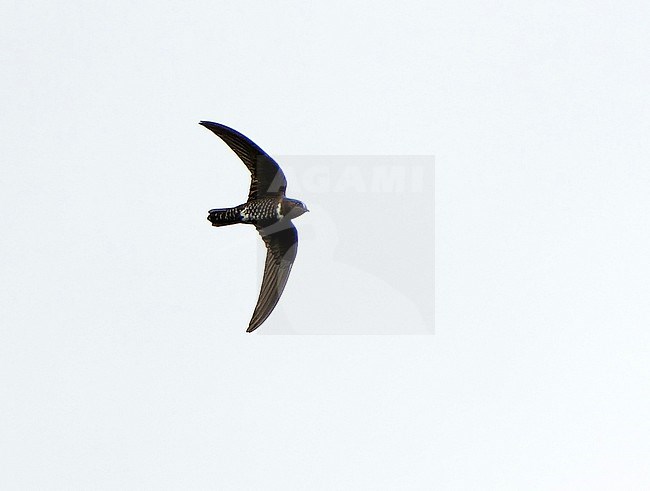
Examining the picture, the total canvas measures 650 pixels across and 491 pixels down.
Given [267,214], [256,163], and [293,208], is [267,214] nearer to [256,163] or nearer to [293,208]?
[293,208]

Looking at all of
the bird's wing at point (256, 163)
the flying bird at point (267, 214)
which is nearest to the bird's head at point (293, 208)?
the flying bird at point (267, 214)

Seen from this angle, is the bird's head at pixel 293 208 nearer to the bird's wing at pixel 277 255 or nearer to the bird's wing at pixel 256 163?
the bird's wing at pixel 256 163

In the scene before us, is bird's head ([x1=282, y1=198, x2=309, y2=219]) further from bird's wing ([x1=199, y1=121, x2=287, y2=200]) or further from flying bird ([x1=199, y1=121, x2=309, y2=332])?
bird's wing ([x1=199, y1=121, x2=287, y2=200])

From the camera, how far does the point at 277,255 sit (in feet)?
112

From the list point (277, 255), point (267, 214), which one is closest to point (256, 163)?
point (267, 214)

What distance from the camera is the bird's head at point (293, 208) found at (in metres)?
33.3

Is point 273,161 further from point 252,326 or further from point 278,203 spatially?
point 252,326

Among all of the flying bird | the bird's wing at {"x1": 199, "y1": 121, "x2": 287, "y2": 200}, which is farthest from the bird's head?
the bird's wing at {"x1": 199, "y1": 121, "x2": 287, "y2": 200}

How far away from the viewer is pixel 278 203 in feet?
110

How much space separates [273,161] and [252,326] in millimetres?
3721

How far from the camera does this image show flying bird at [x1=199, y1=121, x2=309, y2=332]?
108ft

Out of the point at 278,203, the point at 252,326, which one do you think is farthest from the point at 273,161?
the point at 252,326

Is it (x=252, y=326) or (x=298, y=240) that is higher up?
(x=298, y=240)

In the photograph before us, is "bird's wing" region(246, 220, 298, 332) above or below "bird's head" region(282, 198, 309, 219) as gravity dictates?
below
